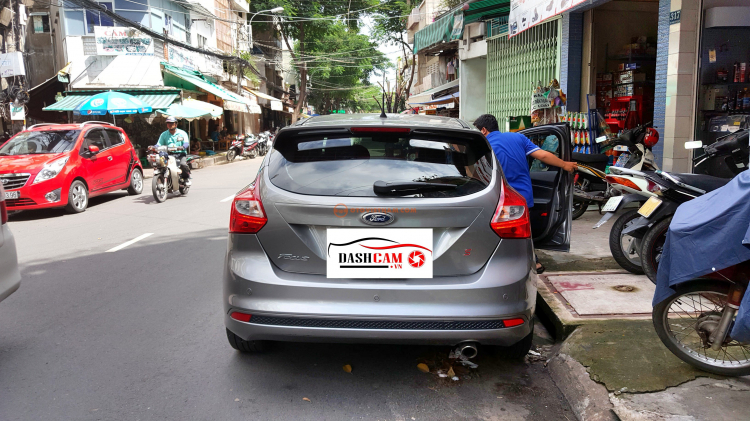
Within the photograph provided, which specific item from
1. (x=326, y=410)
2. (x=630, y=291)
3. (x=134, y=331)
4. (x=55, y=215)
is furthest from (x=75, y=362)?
(x=55, y=215)

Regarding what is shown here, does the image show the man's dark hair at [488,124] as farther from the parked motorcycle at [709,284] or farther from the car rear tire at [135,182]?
the car rear tire at [135,182]

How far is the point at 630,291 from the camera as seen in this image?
4.80 metres

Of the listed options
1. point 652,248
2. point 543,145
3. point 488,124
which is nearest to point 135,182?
point 543,145

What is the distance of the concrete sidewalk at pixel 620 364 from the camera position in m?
2.93

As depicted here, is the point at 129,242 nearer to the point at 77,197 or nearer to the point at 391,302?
the point at 77,197

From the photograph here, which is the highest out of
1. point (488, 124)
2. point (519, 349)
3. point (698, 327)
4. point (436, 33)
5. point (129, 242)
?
point (436, 33)

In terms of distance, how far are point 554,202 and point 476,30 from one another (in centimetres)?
1189

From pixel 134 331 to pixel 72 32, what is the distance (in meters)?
21.7

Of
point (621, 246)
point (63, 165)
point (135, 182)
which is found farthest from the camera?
point (135, 182)

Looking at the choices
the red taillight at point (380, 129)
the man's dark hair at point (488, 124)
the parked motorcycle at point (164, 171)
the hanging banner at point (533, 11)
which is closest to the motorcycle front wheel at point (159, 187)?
the parked motorcycle at point (164, 171)

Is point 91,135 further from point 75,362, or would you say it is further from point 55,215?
point 75,362

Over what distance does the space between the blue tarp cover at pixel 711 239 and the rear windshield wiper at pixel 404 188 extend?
128cm

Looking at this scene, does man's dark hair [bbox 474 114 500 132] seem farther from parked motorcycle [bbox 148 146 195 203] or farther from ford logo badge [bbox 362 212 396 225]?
parked motorcycle [bbox 148 146 195 203]

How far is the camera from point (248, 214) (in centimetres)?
317
